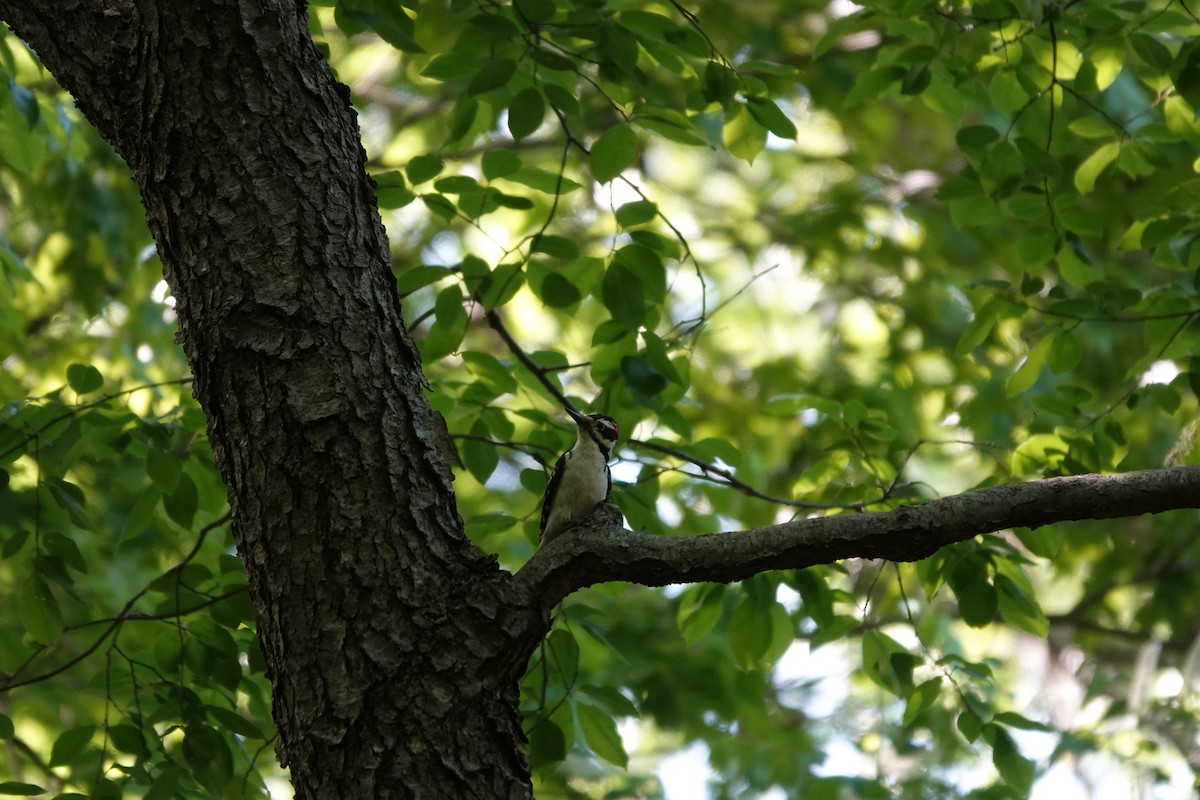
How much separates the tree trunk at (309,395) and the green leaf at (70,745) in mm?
1213

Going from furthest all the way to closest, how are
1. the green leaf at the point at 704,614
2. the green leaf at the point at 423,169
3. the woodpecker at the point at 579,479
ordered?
the woodpecker at the point at 579,479 < the green leaf at the point at 704,614 < the green leaf at the point at 423,169

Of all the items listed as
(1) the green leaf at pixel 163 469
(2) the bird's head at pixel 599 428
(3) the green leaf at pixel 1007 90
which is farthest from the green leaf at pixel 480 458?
(3) the green leaf at pixel 1007 90

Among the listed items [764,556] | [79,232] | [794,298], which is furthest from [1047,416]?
[794,298]

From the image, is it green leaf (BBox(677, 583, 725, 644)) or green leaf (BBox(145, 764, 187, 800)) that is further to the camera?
green leaf (BBox(677, 583, 725, 644))

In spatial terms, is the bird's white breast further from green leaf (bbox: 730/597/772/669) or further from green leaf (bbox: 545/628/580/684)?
green leaf (bbox: 730/597/772/669)

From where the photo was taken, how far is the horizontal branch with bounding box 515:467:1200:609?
2.37 meters

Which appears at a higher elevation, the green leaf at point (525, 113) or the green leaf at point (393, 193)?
the green leaf at point (393, 193)

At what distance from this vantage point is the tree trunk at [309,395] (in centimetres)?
243

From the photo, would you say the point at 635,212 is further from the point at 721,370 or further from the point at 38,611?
the point at 721,370

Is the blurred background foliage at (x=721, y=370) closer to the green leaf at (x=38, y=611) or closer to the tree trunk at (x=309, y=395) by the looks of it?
the green leaf at (x=38, y=611)

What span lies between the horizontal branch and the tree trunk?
0.18 m

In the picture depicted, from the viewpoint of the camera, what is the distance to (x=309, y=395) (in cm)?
262

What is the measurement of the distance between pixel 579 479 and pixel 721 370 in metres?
5.89

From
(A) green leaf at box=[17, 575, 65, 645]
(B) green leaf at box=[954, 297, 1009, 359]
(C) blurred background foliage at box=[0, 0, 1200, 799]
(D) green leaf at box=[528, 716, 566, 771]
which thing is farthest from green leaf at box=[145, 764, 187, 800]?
(B) green leaf at box=[954, 297, 1009, 359]
